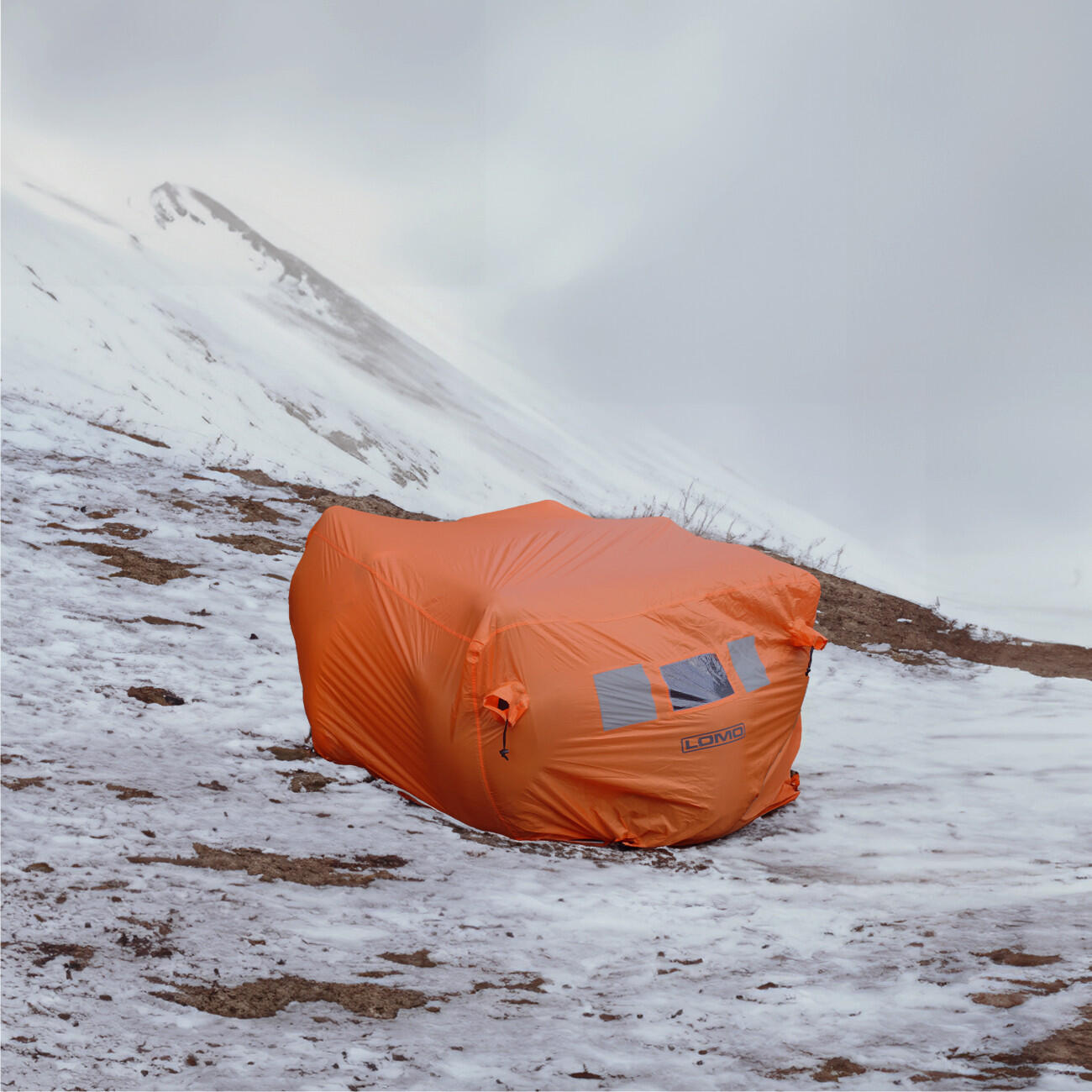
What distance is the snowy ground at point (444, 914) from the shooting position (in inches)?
115

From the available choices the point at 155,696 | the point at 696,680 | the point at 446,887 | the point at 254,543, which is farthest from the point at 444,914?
the point at 254,543

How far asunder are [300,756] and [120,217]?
29719mm

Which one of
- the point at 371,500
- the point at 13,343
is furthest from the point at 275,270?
the point at 371,500

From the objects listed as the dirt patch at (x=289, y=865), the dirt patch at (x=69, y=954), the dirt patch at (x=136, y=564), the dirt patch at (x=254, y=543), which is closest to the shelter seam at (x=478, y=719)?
the dirt patch at (x=289, y=865)

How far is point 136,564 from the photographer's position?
7.93m

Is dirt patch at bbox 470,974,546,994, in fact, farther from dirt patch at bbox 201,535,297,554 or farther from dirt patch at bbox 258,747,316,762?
dirt patch at bbox 201,535,297,554

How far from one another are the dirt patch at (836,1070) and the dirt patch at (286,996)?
1.34 meters

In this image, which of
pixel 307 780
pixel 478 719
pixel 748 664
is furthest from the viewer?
pixel 748 664

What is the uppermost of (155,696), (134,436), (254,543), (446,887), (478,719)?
(134,436)

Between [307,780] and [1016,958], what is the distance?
11.7 feet

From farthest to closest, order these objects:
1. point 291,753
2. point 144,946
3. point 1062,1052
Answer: point 291,753, point 144,946, point 1062,1052

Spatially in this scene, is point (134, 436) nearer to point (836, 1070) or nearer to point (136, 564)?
point (136, 564)

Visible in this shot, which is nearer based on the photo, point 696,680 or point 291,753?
point 696,680

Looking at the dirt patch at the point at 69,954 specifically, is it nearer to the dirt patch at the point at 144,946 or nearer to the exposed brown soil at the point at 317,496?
the dirt patch at the point at 144,946
